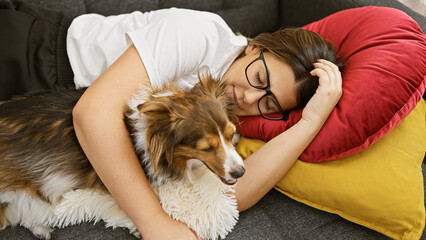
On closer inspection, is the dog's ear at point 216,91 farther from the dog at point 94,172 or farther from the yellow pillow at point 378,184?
the yellow pillow at point 378,184

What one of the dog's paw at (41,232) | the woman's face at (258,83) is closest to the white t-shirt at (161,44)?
the woman's face at (258,83)

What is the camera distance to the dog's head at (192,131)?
4.68 feet

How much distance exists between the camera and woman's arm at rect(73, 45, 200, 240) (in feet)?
4.84

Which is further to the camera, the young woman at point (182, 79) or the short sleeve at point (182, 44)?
the short sleeve at point (182, 44)

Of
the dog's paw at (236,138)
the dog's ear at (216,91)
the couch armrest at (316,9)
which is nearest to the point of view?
the dog's ear at (216,91)

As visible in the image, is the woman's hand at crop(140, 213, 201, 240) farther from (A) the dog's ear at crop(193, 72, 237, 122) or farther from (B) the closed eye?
(B) the closed eye

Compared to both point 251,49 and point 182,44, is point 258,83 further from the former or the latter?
point 182,44

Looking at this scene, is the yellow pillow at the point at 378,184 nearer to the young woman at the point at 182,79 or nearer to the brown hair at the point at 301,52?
the young woman at the point at 182,79

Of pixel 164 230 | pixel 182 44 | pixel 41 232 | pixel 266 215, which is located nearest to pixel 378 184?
pixel 266 215

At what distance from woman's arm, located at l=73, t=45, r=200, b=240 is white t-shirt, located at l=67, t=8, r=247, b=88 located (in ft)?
0.48

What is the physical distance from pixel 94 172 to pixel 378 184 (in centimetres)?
141

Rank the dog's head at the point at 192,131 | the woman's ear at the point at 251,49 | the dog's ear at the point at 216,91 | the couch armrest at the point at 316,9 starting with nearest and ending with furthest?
1. the dog's head at the point at 192,131
2. the dog's ear at the point at 216,91
3. the woman's ear at the point at 251,49
4. the couch armrest at the point at 316,9

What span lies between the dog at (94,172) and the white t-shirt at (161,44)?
0.51 feet

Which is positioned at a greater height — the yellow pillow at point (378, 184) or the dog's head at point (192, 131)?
the dog's head at point (192, 131)
